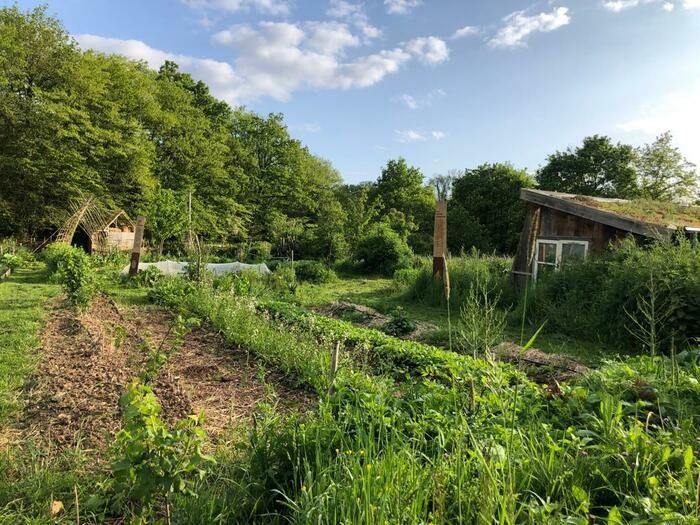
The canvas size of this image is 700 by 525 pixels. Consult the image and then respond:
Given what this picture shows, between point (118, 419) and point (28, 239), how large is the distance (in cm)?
2435

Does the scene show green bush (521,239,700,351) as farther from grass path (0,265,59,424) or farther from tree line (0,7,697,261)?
tree line (0,7,697,261)

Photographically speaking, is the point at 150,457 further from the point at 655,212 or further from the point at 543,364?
the point at 655,212

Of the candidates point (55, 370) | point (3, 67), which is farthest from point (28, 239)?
point (55, 370)

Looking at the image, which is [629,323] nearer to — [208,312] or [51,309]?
[208,312]

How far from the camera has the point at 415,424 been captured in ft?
7.79

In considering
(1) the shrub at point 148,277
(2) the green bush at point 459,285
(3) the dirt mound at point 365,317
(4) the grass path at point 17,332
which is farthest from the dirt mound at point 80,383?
(2) the green bush at point 459,285

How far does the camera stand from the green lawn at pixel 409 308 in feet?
22.2

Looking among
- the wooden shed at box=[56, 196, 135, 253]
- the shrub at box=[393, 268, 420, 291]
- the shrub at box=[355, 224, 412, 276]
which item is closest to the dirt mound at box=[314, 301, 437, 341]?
the shrub at box=[393, 268, 420, 291]

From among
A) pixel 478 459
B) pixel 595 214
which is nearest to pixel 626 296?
pixel 595 214

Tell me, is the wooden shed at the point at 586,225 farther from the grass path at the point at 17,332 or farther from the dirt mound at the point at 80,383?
the grass path at the point at 17,332

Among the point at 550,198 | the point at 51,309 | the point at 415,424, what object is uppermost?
the point at 550,198

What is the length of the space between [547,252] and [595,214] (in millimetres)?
1727

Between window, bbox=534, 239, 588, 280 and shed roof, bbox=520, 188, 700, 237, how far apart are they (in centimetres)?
76

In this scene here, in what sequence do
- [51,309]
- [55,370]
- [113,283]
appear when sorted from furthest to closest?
[113,283] < [51,309] < [55,370]
